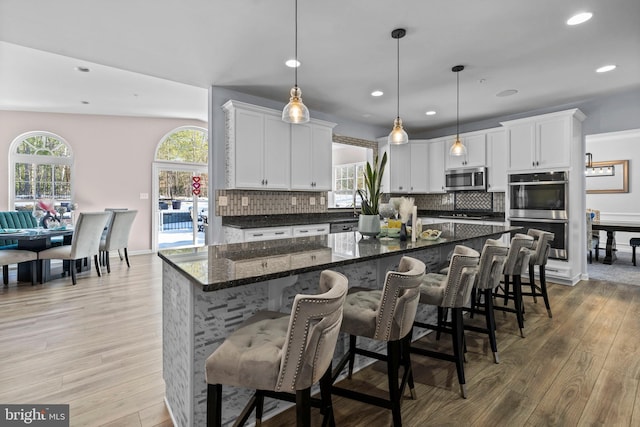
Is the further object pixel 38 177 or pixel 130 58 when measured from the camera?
pixel 38 177

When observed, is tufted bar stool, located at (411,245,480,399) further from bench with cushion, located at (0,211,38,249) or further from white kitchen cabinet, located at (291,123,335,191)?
bench with cushion, located at (0,211,38,249)

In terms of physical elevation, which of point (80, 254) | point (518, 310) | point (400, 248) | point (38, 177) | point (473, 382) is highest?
point (38, 177)

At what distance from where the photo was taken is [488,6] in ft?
8.05

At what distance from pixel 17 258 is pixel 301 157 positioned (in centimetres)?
412

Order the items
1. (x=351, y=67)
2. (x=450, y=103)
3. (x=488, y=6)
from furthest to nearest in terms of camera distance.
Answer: (x=450, y=103) → (x=351, y=67) → (x=488, y=6)

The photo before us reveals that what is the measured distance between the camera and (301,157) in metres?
4.78

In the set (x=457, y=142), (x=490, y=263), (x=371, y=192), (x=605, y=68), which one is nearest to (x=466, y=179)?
(x=457, y=142)

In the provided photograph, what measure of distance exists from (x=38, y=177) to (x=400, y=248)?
24.5ft

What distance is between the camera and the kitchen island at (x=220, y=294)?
1.46 metres

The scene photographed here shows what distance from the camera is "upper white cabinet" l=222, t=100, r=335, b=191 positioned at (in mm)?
4145

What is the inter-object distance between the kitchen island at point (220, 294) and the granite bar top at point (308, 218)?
2181mm

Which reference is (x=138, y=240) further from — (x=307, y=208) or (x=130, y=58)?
(x=130, y=58)

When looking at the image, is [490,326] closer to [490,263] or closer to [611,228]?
[490,263]

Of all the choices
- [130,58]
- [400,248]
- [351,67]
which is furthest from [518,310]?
[130,58]
